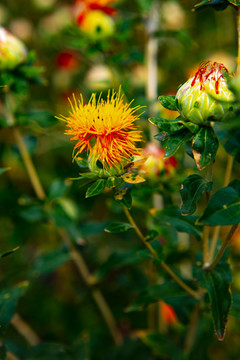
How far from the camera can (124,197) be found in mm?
843

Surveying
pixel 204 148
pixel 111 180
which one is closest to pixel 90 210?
pixel 111 180

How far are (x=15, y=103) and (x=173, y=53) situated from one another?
3.61 feet

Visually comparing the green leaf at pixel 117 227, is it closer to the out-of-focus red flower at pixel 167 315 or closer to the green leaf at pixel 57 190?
the green leaf at pixel 57 190

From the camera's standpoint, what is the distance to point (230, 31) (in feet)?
7.43

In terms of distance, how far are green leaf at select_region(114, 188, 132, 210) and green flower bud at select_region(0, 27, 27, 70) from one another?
0.68m

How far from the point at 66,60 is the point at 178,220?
1656mm

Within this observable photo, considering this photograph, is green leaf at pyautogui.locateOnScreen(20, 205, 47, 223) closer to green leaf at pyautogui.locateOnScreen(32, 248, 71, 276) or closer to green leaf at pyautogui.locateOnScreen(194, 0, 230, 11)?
green leaf at pyautogui.locateOnScreen(32, 248, 71, 276)

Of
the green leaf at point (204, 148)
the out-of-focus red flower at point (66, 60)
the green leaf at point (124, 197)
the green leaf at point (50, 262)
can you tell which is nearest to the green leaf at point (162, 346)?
the green leaf at point (50, 262)

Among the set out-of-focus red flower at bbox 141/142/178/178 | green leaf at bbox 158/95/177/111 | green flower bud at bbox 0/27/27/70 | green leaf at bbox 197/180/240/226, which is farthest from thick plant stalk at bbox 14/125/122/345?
green leaf at bbox 197/180/240/226

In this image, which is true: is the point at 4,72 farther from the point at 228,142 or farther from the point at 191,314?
the point at 191,314

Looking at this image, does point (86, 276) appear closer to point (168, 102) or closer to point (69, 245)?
point (69, 245)

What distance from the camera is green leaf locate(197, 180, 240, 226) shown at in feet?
2.42

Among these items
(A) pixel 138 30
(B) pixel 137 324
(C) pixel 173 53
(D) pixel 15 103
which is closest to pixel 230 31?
(C) pixel 173 53

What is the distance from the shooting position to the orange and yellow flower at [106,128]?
795 mm
